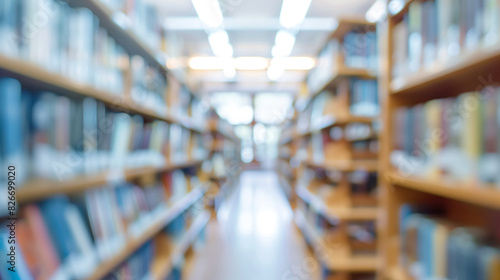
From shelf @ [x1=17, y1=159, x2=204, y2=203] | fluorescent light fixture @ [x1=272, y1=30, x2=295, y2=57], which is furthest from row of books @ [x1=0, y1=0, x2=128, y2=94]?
fluorescent light fixture @ [x1=272, y1=30, x2=295, y2=57]

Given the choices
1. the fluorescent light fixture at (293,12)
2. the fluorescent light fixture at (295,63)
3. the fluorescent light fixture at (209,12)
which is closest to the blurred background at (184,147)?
the fluorescent light fixture at (293,12)

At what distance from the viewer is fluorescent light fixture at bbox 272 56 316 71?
720 centimetres

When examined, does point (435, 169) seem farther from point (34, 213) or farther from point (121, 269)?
point (121, 269)

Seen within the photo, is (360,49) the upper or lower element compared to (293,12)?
lower

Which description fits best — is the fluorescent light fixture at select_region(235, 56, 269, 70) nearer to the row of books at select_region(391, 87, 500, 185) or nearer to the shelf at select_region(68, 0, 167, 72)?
the shelf at select_region(68, 0, 167, 72)

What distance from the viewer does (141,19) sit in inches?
77.1

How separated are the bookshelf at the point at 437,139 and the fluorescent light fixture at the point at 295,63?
5.93 metres

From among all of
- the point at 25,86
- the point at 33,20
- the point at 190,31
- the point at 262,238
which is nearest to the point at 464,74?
the point at 33,20

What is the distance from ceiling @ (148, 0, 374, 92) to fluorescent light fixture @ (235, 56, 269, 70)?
330mm

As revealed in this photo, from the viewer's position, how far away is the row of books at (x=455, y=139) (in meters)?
0.80

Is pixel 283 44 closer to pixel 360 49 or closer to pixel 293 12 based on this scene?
pixel 293 12

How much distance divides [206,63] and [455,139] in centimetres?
709

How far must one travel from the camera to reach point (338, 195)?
2.40 meters

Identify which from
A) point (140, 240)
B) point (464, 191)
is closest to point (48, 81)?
point (140, 240)
